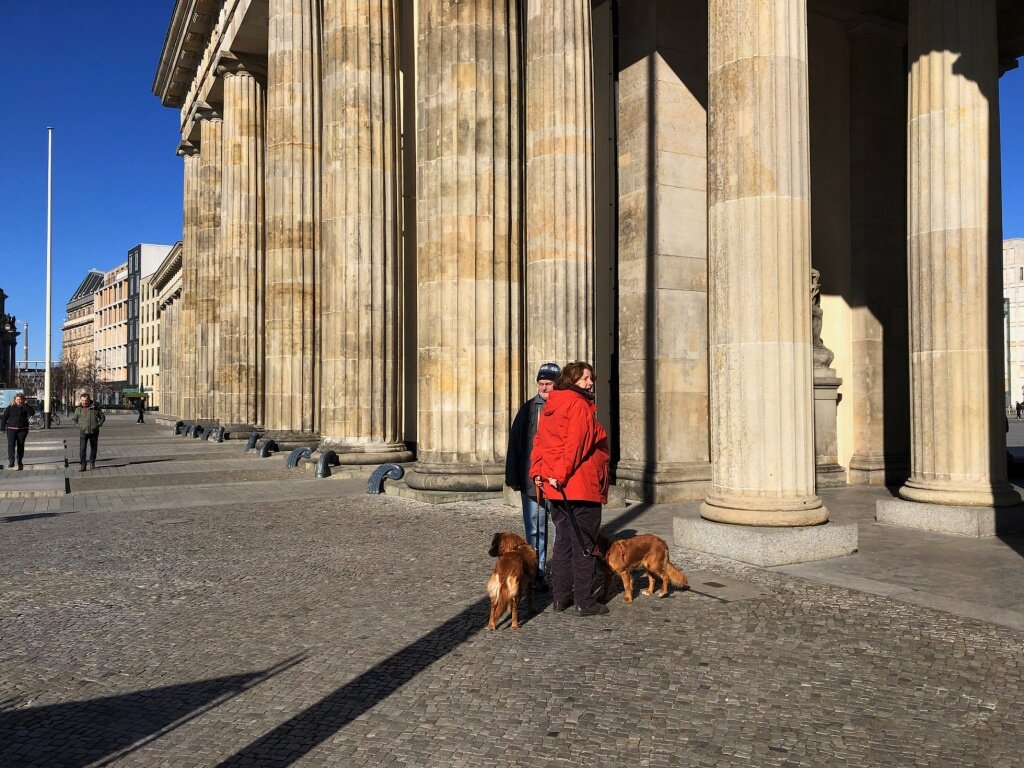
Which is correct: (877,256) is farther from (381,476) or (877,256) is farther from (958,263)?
(381,476)

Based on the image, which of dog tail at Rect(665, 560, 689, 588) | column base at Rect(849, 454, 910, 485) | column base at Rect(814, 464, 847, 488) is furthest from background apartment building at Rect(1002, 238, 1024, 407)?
dog tail at Rect(665, 560, 689, 588)

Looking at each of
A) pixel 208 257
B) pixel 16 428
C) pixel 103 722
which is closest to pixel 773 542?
pixel 103 722

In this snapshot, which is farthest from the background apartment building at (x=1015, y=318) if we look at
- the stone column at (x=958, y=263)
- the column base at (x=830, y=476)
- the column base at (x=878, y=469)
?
the stone column at (x=958, y=263)

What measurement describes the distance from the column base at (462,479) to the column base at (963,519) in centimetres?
574

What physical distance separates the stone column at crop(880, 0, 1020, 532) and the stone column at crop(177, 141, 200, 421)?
102ft

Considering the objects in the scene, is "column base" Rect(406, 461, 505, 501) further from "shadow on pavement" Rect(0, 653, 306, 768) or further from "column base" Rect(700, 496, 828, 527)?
"shadow on pavement" Rect(0, 653, 306, 768)

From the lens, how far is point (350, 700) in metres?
4.50

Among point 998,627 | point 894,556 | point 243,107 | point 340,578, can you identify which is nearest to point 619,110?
point 894,556

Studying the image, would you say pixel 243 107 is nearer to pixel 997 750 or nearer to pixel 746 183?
pixel 746 183

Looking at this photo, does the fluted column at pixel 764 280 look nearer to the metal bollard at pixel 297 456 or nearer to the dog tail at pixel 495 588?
the dog tail at pixel 495 588

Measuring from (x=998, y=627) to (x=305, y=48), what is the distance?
21.0 m

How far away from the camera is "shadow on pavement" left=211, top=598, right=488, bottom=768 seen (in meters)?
3.83

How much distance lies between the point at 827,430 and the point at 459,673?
38.4ft

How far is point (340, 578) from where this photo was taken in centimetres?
756
